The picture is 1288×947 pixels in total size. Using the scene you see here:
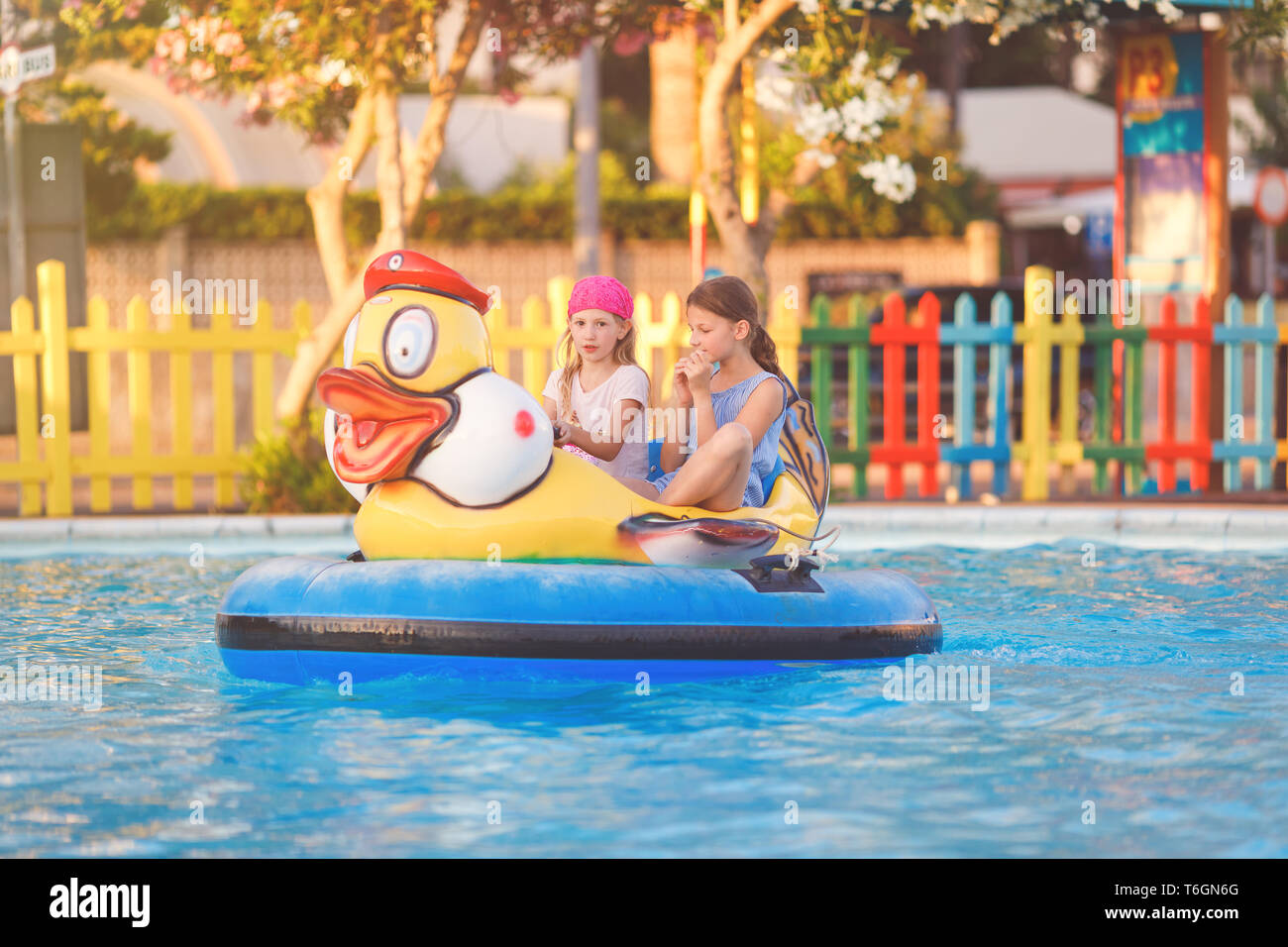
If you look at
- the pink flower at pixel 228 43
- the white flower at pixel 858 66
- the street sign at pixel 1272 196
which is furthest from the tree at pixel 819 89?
the street sign at pixel 1272 196

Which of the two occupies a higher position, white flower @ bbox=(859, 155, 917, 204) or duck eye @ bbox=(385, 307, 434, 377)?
white flower @ bbox=(859, 155, 917, 204)

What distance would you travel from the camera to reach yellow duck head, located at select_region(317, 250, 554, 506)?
16.6ft

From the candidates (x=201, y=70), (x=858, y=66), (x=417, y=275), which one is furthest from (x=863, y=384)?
(x=417, y=275)

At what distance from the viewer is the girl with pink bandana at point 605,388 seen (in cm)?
556

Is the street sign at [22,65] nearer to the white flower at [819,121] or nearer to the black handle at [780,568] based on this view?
the white flower at [819,121]

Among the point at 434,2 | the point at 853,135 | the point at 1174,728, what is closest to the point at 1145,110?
the point at 853,135

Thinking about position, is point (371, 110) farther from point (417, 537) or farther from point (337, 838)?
point (337, 838)

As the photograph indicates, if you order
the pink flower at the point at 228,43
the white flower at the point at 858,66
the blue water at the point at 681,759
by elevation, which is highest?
the pink flower at the point at 228,43

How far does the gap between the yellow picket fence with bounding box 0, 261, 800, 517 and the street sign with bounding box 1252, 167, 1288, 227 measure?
26.3 feet

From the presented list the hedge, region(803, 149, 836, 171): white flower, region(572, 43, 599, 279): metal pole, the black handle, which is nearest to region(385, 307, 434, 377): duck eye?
the black handle

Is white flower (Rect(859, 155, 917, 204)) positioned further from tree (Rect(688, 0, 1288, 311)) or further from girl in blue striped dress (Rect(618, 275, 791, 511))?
girl in blue striped dress (Rect(618, 275, 791, 511))

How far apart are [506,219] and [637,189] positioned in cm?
198

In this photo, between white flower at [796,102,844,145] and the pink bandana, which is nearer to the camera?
the pink bandana

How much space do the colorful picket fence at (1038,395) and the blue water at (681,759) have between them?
390 cm
